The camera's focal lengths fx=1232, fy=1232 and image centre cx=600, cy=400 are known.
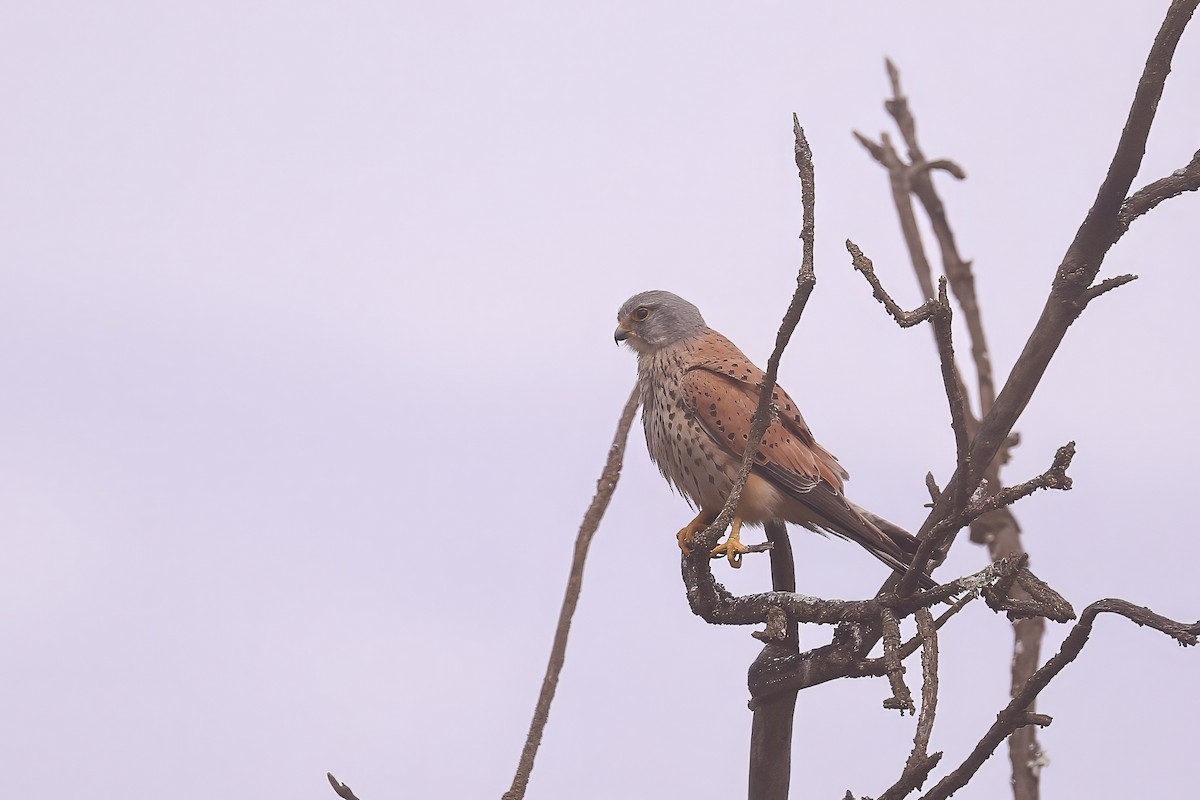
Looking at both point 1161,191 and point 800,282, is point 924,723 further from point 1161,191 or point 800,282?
point 1161,191

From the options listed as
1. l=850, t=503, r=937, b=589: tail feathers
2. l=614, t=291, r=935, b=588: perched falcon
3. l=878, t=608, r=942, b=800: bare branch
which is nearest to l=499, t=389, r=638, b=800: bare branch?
l=614, t=291, r=935, b=588: perched falcon

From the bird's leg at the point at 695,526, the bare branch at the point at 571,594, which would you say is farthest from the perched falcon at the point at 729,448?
the bare branch at the point at 571,594

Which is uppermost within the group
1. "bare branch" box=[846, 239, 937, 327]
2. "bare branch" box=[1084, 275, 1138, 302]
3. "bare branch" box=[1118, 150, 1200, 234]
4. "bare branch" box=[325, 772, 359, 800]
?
"bare branch" box=[1118, 150, 1200, 234]

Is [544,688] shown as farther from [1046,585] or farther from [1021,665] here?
[1021,665]

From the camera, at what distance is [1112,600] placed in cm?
241

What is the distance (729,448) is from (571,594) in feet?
2.40

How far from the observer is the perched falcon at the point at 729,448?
356 centimetres

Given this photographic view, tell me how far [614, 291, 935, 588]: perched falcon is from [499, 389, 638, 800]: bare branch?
214 mm

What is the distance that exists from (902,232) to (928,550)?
12.7 feet

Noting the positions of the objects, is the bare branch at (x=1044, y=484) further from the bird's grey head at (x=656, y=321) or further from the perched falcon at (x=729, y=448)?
the bird's grey head at (x=656, y=321)

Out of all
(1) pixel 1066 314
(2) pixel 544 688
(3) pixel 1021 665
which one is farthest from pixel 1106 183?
(3) pixel 1021 665

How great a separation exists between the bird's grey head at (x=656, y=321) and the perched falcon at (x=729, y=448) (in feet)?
0.05

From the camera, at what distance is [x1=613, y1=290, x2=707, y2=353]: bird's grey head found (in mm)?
4375

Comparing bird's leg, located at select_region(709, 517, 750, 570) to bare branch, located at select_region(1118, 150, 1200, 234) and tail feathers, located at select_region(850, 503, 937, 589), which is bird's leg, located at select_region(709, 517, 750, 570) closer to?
tail feathers, located at select_region(850, 503, 937, 589)
